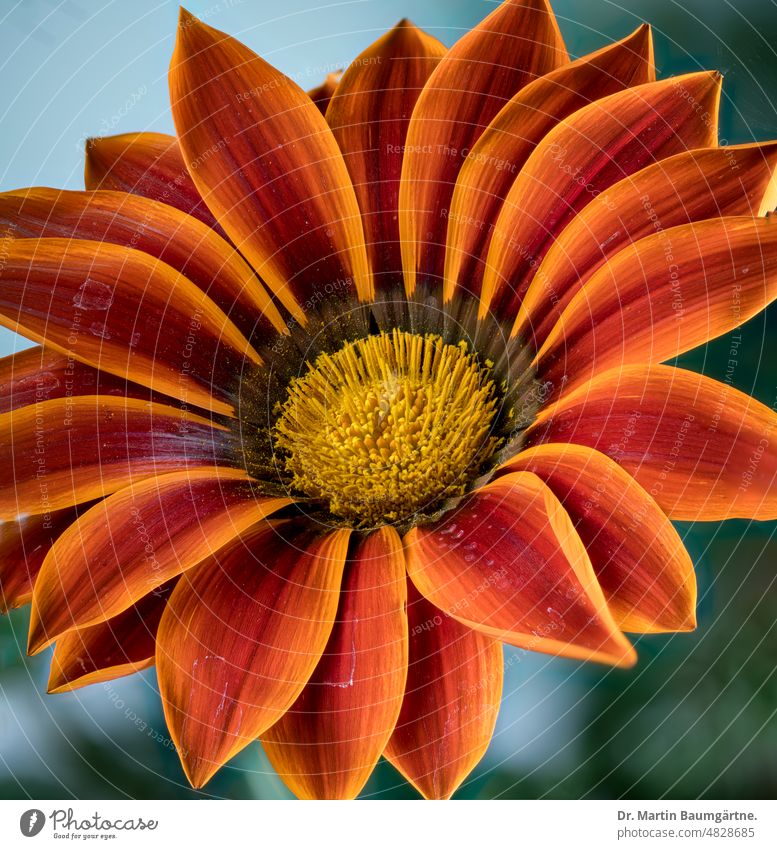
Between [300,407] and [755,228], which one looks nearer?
[755,228]

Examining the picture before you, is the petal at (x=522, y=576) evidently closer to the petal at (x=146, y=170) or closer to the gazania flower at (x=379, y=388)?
the gazania flower at (x=379, y=388)

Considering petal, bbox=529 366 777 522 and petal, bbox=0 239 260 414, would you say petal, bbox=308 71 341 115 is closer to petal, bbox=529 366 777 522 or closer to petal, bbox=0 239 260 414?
petal, bbox=0 239 260 414

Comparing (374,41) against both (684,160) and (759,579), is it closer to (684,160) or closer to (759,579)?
(684,160)

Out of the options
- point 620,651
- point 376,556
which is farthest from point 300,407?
point 620,651
